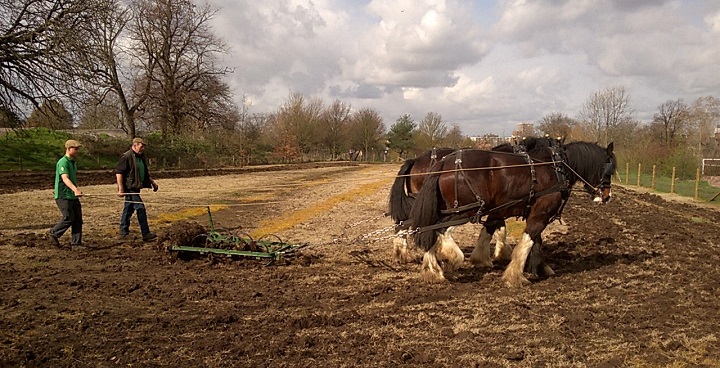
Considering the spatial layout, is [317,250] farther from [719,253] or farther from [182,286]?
[719,253]

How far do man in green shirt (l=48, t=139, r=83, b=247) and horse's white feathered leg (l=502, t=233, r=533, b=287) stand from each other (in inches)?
253

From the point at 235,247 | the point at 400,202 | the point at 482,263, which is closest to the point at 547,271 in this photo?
the point at 482,263

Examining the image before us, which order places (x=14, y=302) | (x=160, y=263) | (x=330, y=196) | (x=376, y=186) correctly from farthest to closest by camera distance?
1. (x=376, y=186)
2. (x=330, y=196)
3. (x=160, y=263)
4. (x=14, y=302)

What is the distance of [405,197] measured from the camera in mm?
7434

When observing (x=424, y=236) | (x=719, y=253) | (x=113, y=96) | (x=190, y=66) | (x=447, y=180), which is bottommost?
(x=719, y=253)

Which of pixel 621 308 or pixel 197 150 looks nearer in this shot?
pixel 621 308

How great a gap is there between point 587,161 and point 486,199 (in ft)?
6.02

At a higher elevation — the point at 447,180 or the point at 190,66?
the point at 190,66

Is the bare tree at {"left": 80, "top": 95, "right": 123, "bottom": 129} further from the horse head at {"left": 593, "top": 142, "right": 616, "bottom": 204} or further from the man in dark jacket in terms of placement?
the horse head at {"left": 593, "top": 142, "right": 616, "bottom": 204}

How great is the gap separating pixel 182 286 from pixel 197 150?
108 ft

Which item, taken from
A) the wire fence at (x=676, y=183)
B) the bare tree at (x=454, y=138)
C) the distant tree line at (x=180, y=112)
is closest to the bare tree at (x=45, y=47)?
the distant tree line at (x=180, y=112)

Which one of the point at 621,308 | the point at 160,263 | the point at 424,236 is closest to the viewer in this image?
the point at 621,308

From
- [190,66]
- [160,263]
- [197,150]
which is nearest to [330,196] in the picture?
[160,263]

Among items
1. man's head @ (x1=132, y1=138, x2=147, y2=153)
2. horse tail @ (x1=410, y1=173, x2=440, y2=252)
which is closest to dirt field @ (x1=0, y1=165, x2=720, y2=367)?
horse tail @ (x1=410, y1=173, x2=440, y2=252)
